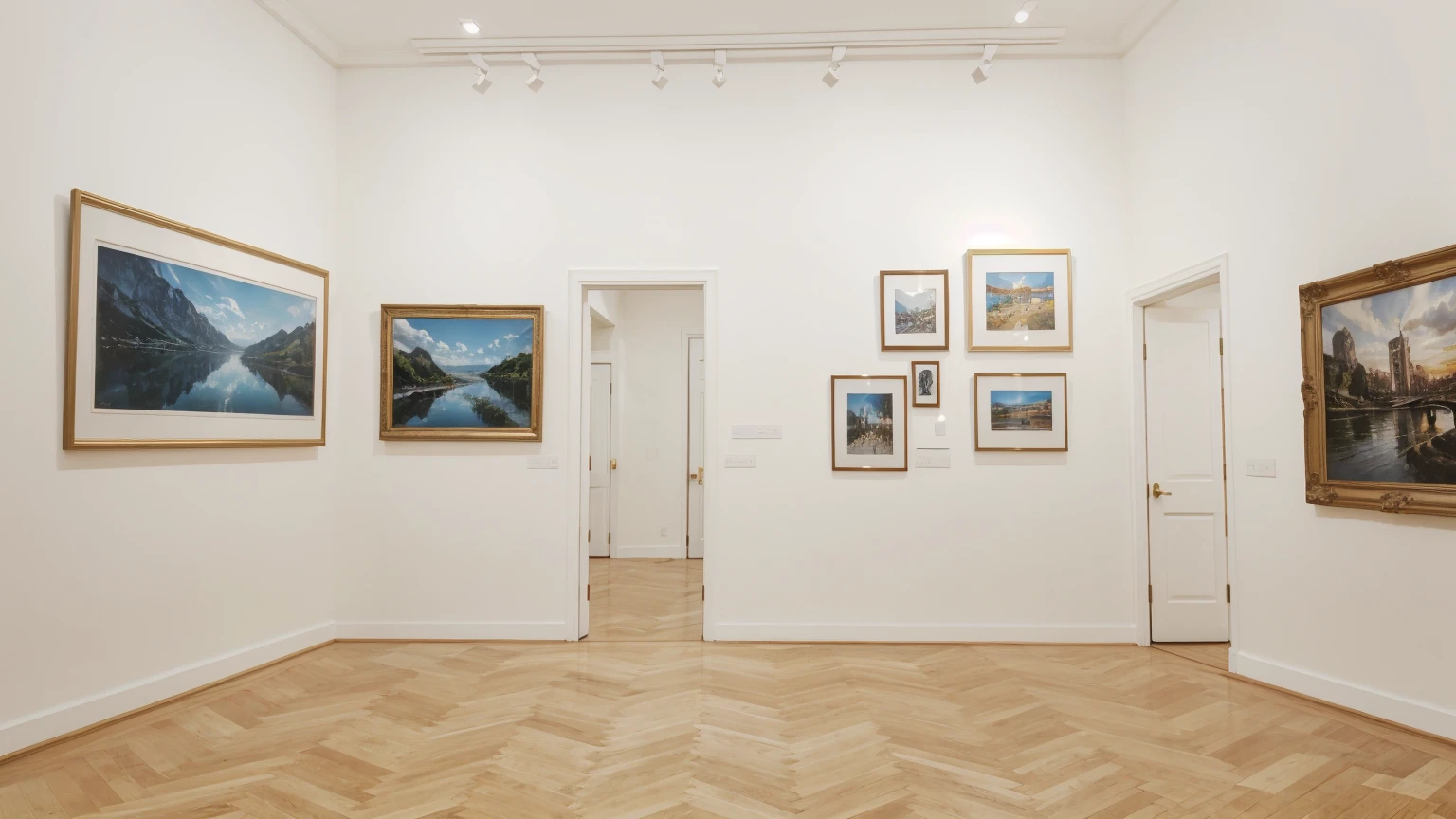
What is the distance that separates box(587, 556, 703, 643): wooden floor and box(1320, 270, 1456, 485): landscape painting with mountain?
4.19 metres

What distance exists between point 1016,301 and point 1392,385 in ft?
7.42

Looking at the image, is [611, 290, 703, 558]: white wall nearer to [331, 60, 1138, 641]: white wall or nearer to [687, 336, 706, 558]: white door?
[687, 336, 706, 558]: white door

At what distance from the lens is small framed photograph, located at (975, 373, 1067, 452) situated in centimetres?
527

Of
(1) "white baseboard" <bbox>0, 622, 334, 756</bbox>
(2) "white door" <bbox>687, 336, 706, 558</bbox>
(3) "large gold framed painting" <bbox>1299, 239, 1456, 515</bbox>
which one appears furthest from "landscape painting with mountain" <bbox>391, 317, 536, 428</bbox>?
(3) "large gold framed painting" <bbox>1299, 239, 1456, 515</bbox>

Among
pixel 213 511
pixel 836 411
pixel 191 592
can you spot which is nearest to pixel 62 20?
pixel 213 511

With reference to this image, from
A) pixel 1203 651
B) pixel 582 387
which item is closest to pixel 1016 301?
pixel 1203 651

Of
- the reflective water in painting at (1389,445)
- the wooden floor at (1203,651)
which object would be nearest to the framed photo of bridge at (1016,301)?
the reflective water in painting at (1389,445)

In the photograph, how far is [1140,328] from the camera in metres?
5.25

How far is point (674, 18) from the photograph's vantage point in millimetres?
5000

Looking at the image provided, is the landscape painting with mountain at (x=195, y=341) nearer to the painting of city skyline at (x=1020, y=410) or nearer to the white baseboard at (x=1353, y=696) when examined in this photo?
the painting of city skyline at (x=1020, y=410)

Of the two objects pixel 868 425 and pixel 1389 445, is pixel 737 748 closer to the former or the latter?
pixel 868 425

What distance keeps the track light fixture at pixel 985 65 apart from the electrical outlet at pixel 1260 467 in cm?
326

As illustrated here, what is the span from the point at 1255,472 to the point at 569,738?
4.29 m

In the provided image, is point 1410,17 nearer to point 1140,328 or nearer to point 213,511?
point 1140,328
